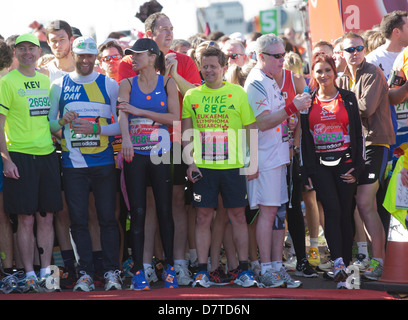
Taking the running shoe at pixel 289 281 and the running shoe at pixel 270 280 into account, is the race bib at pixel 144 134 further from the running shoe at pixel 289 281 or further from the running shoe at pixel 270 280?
the running shoe at pixel 289 281

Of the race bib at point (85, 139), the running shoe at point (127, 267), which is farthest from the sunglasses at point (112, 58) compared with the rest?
the running shoe at point (127, 267)

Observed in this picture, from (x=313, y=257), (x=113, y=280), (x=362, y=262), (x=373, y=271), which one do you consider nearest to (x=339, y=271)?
(x=373, y=271)

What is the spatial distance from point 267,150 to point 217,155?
0.49 meters

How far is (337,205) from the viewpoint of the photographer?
21.5 ft

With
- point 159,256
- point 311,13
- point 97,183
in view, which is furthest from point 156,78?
point 311,13

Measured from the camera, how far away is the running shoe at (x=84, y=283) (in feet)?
20.7

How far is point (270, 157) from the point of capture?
21.4ft

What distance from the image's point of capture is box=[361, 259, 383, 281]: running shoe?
21.5ft

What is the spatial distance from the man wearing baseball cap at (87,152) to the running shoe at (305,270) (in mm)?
1861

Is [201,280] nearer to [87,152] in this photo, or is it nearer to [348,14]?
[87,152]

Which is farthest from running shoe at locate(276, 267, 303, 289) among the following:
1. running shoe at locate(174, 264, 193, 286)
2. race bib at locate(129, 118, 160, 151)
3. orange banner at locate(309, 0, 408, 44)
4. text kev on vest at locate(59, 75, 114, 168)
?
orange banner at locate(309, 0, 408, 44)

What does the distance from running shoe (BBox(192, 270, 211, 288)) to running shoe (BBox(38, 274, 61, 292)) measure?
4.26ft
